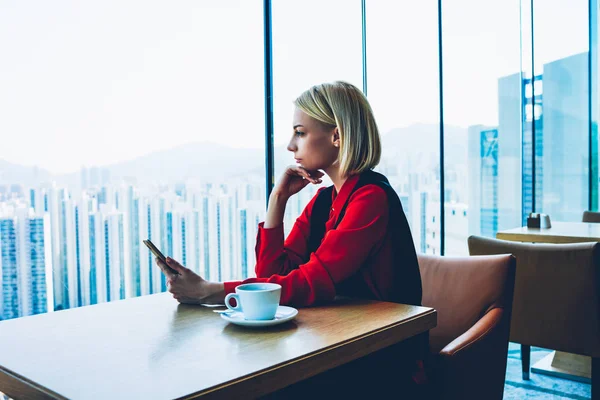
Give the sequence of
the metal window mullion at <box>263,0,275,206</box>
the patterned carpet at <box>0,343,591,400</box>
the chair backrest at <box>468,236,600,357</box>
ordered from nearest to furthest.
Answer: the chair backrest at <box>468,236,600,357</box>
the metal window mullion at <box>263,0,275,206</box>
the patterned carpet at <box>0,343,591,400</box>

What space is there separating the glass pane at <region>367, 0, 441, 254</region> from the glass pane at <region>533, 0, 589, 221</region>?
6.79 ft

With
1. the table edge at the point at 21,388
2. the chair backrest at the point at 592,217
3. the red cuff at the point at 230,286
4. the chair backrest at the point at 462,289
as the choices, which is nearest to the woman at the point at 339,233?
the red cuff at the point at 230,286

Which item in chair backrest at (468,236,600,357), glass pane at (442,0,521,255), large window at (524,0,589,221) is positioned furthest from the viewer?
large window at (524,0,589,221)

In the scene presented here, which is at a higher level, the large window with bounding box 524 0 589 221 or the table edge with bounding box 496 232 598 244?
the large window with bounding box 524 0 589 221

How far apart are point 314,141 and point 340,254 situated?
397 mm

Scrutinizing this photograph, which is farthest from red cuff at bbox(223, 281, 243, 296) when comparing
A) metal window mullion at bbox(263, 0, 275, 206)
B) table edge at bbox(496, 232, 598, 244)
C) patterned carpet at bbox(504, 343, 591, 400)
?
table edge at bbox(496, 232, 598, 244)

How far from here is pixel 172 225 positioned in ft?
6.68

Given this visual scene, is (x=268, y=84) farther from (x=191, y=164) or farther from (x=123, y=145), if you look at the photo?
(x=123, y=145)

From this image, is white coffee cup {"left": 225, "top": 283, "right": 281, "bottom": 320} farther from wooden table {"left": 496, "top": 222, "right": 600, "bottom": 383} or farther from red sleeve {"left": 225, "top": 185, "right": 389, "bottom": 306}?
wooden table {"left": 496, "top": 222, "right": 600, "bottom": 383}

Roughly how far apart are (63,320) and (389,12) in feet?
8.72

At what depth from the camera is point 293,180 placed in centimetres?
167

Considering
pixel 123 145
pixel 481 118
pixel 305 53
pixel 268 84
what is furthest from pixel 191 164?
pixel 481 118

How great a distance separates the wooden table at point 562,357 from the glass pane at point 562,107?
2.32 meters

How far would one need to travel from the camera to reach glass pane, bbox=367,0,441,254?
312 cm
